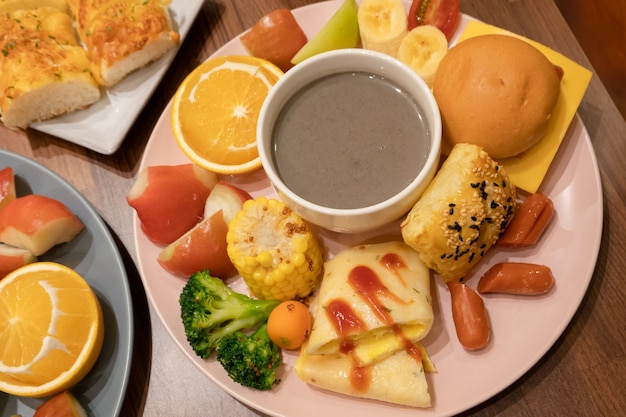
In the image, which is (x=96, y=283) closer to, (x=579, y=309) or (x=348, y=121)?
(x=348, y=121)

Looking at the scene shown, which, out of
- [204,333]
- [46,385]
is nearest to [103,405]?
[46,385]

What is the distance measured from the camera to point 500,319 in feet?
5.41

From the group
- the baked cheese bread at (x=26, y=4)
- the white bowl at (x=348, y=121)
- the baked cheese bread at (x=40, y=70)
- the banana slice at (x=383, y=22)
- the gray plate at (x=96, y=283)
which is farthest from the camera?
the baked cheese bread at (x=26, y=4)

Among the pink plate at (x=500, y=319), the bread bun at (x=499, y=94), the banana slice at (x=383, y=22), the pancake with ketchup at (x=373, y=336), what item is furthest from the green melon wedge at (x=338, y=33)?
the pancake with ketchup at (x=373, y=336)

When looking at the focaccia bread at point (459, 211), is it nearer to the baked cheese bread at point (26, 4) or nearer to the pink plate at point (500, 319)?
the pink plate at point (500, 319)

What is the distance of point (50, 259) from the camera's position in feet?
6.54

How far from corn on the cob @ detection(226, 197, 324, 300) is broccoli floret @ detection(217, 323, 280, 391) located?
16 centimetres

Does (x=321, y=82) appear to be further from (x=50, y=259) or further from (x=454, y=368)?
(x=50, y=259)

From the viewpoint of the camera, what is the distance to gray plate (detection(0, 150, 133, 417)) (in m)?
1.80

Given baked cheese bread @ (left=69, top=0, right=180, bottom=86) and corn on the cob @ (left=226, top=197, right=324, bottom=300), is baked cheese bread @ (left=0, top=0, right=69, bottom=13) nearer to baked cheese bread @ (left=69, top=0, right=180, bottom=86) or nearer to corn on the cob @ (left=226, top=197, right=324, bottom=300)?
baked cheese bread @ (left=69, top=0, right=180, bottom=86)

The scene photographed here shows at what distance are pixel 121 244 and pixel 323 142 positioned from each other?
0.91m

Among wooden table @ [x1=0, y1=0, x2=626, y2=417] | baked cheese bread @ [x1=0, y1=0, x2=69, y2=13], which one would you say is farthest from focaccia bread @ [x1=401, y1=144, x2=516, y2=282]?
baked cheese bread @ [x1=0, y1=0, x2=69, y2=13]

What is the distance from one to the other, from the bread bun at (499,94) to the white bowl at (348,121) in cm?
10

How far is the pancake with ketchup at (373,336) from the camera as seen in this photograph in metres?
1.58
